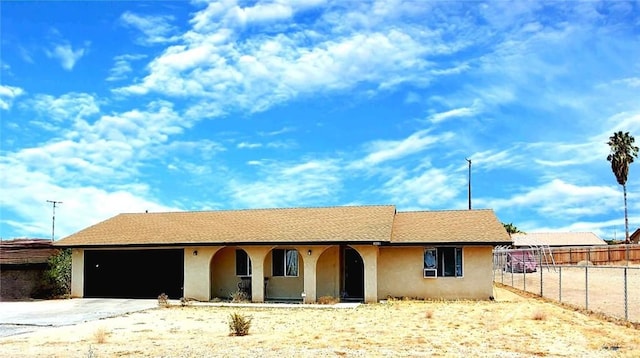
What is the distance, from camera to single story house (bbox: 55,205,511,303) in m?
26.0

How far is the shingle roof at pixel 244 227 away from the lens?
26578mm

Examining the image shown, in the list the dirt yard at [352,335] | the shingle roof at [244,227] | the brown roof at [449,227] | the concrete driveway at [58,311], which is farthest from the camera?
the shingle roof at [244,227]

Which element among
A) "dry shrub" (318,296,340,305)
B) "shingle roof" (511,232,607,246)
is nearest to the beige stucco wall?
"dry shrub" (318,296,340,305)

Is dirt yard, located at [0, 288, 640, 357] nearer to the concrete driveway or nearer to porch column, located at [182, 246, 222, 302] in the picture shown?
the concrete driveway

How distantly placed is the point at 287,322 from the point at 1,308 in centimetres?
1218

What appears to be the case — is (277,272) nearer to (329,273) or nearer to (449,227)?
(329,273)

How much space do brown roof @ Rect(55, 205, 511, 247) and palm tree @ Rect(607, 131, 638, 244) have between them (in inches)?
1902

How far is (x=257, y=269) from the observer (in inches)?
1059

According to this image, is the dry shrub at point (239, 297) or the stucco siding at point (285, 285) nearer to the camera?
the dry shrub at point (239, 297)

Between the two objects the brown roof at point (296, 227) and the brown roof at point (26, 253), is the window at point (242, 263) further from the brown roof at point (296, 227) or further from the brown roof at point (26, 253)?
the brown roof at point (26, 253)

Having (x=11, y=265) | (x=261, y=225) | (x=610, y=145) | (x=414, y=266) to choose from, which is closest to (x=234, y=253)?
(x=261, y=225)

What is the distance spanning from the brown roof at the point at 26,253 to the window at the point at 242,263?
8460 mm

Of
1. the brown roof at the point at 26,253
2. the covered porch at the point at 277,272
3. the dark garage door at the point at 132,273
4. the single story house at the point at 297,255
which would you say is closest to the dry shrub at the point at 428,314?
the single story house at the point at 297,255

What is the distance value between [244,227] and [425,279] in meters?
8.13
